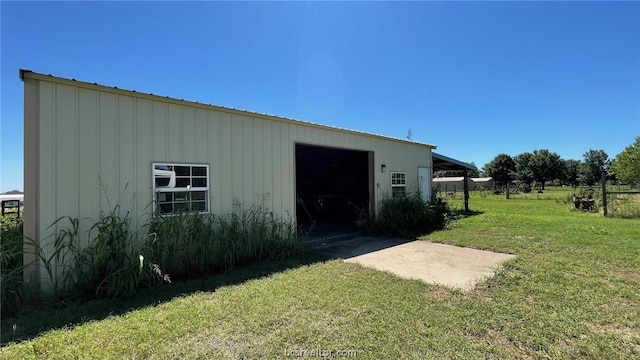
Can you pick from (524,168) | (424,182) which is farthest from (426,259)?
(524,168)

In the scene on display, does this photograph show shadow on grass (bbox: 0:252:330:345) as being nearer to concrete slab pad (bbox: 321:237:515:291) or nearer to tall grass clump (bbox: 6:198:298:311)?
tall grass clump (bbox: 6:198:298:311)

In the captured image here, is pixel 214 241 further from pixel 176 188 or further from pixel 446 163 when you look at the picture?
pixel 446 163

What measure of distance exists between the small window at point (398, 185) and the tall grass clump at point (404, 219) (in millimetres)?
689

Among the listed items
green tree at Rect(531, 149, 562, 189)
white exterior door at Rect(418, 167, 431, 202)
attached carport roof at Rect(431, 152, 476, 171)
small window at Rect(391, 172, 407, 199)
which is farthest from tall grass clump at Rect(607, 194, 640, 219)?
green tree at Rect(531, 149, 562, 189)

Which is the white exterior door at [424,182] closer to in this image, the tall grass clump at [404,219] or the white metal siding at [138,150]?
the tall grass clump at [404,219]

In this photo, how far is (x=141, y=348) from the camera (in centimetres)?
242

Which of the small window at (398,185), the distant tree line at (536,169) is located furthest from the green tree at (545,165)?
the small window at (398,185)

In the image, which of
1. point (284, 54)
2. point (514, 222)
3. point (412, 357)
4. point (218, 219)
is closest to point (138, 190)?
point (218, 219)

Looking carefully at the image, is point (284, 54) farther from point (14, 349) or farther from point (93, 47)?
point (14, 349)

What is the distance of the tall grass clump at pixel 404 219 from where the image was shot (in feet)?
27.3

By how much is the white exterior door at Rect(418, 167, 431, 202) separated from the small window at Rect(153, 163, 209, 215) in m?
8.07

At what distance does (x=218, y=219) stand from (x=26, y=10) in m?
4.39

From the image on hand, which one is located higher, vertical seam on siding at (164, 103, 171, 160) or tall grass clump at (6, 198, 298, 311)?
vertical seam on siding at (164, 103, 171, 160)

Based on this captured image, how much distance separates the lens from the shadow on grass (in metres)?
2.79
